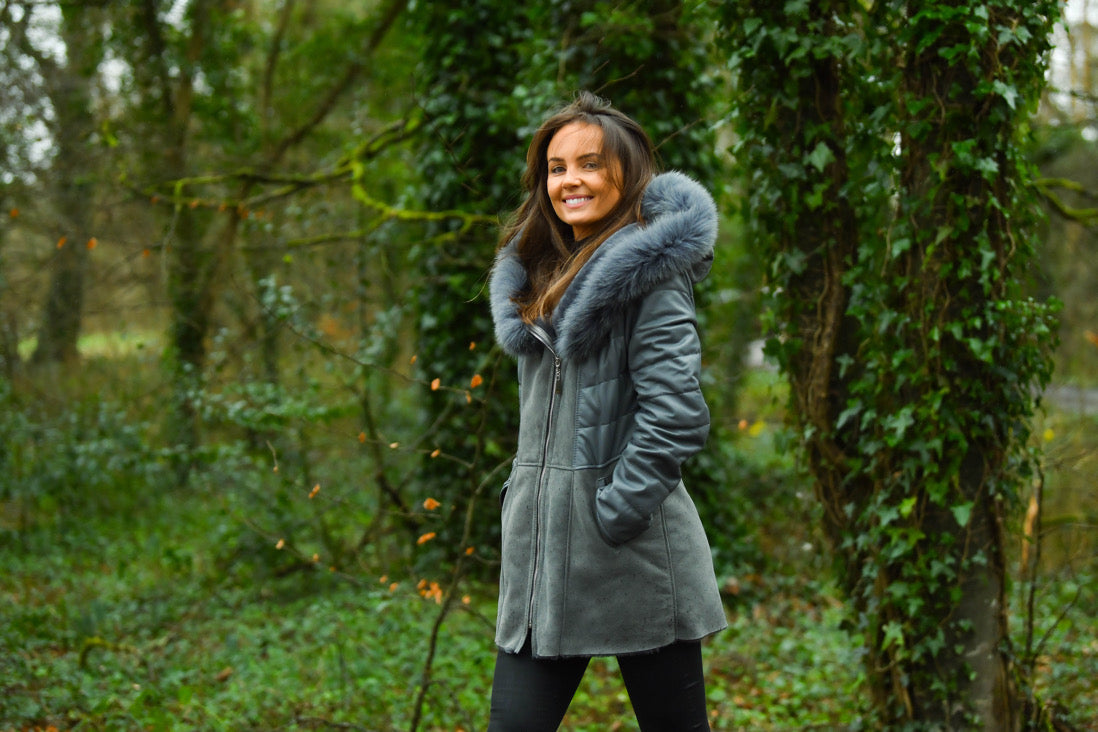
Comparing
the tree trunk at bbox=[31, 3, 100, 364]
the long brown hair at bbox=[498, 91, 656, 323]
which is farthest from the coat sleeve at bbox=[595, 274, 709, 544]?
the tree trunk at bbox=[31, 3, 100, 364]

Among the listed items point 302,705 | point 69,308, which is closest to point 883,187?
point 302,705

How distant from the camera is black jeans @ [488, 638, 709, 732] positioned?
223cm

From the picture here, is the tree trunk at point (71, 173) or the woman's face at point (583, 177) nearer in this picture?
the woman's face at point (583, 177)

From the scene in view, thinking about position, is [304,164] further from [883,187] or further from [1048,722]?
[1048,722]

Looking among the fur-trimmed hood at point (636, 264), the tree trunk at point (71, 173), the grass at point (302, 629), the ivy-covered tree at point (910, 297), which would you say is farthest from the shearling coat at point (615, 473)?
the tree trunk at point (71, 173)

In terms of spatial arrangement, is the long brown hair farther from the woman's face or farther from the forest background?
the forest background

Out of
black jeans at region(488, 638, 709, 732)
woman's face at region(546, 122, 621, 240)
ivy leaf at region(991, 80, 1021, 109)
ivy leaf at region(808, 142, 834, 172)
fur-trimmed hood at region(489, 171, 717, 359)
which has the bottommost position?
black jeans at region(488, 638, 709, 732)

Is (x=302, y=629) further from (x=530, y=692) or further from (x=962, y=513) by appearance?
(x=962, y=513)

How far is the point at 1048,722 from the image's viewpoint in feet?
11.6

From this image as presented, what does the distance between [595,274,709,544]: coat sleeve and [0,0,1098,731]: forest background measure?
1.49 m

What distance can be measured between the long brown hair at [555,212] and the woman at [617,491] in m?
0.04

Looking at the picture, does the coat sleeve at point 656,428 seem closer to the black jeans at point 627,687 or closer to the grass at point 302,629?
the black jeans at point 627,687

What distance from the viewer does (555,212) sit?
2.64 m

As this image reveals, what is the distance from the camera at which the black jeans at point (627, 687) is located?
2.23 metres
